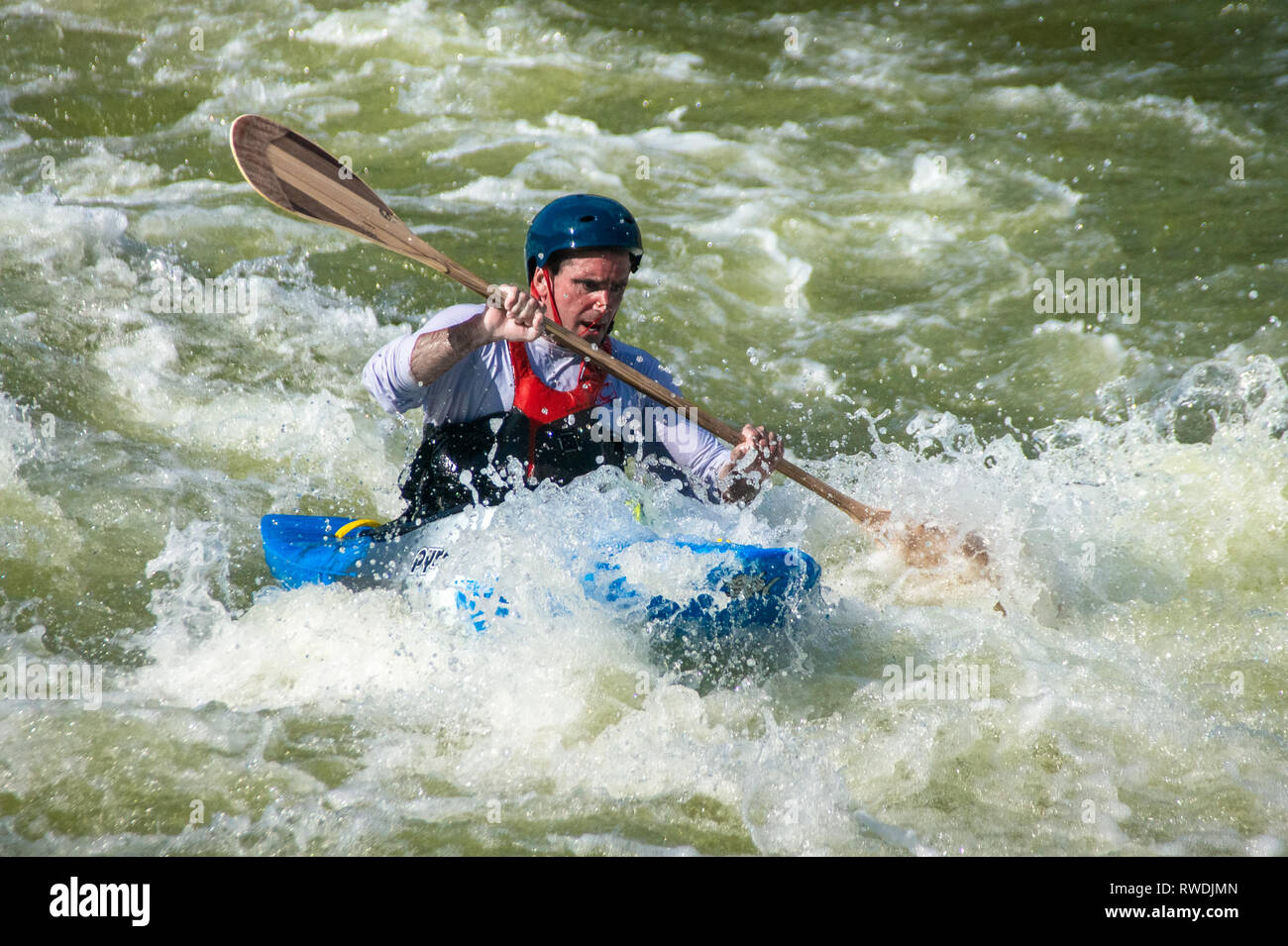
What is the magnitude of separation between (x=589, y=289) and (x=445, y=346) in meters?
0.52

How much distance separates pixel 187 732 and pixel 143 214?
467 centimetres

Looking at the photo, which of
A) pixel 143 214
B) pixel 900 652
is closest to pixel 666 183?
pixel 143 214

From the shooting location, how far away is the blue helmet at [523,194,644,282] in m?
3.47

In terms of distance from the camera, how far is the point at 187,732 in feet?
10.8

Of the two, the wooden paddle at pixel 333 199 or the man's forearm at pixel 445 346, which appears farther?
the wooden paddle at pixel 333 199

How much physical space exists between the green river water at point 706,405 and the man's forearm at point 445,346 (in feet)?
1.56

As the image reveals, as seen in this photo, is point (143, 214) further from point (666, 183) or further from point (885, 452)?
point (885, 452)

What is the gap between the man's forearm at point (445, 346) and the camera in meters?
3.25

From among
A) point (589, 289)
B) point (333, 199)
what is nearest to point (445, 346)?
point (589, 289)

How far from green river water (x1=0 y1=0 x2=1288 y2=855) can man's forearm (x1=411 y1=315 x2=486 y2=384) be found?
1.56 feet

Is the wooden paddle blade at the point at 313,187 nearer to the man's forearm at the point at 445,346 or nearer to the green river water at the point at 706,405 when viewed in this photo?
the man's forearm at the point at 445,346

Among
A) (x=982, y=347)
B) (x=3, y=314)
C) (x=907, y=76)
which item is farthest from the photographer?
(x=907, y=76)

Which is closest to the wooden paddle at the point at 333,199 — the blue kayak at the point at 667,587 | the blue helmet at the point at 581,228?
the blue helmet at the point at 581,228

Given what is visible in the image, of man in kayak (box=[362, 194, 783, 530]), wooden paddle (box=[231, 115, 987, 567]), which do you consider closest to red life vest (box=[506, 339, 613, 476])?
man in kayak (box=[362, 194, 783, 530])
